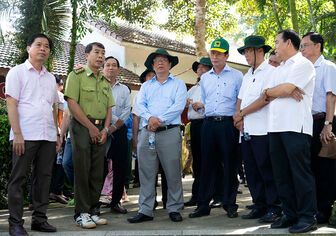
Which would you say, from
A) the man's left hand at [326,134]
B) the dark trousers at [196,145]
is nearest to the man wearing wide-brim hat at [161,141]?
the dark trousers at [196,145]

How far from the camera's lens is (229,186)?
535 cm

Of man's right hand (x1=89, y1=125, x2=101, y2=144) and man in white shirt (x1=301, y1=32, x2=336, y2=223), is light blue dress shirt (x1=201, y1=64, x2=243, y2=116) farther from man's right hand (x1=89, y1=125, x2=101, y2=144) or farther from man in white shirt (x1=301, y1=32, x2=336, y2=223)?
man's right hand (x1=89, y1=125, x2=101, y2=144)

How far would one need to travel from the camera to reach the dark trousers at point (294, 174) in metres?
4.18

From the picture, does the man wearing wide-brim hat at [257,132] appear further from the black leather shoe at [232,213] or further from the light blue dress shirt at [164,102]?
the light blue dress shirt at [164,102]

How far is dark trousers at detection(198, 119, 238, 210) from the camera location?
5.33 m

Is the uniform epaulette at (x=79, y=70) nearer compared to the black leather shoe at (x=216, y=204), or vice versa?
the uniform epaulette at (x=79, y=70)

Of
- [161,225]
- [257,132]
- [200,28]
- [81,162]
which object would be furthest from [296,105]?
[200,28]

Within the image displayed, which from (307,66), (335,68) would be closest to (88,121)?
(307,66)

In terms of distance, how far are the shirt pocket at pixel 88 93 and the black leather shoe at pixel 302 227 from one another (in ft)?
9.16

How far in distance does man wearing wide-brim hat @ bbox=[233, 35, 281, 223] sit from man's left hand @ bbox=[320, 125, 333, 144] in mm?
679

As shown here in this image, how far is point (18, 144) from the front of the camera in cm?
431

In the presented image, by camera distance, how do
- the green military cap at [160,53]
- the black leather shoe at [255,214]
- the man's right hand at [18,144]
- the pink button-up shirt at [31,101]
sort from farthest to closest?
the green military cap at [160,53], the black leather shoe at [255,214], the pink button-up shirt at [31,101], the man's right hand at [18,144]

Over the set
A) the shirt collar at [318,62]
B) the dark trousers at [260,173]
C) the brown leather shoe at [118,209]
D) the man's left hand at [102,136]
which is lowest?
the brown leather shoe at [118,209]

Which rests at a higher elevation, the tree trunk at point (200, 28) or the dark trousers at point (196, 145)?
the tree trunk at point (200, 28)
